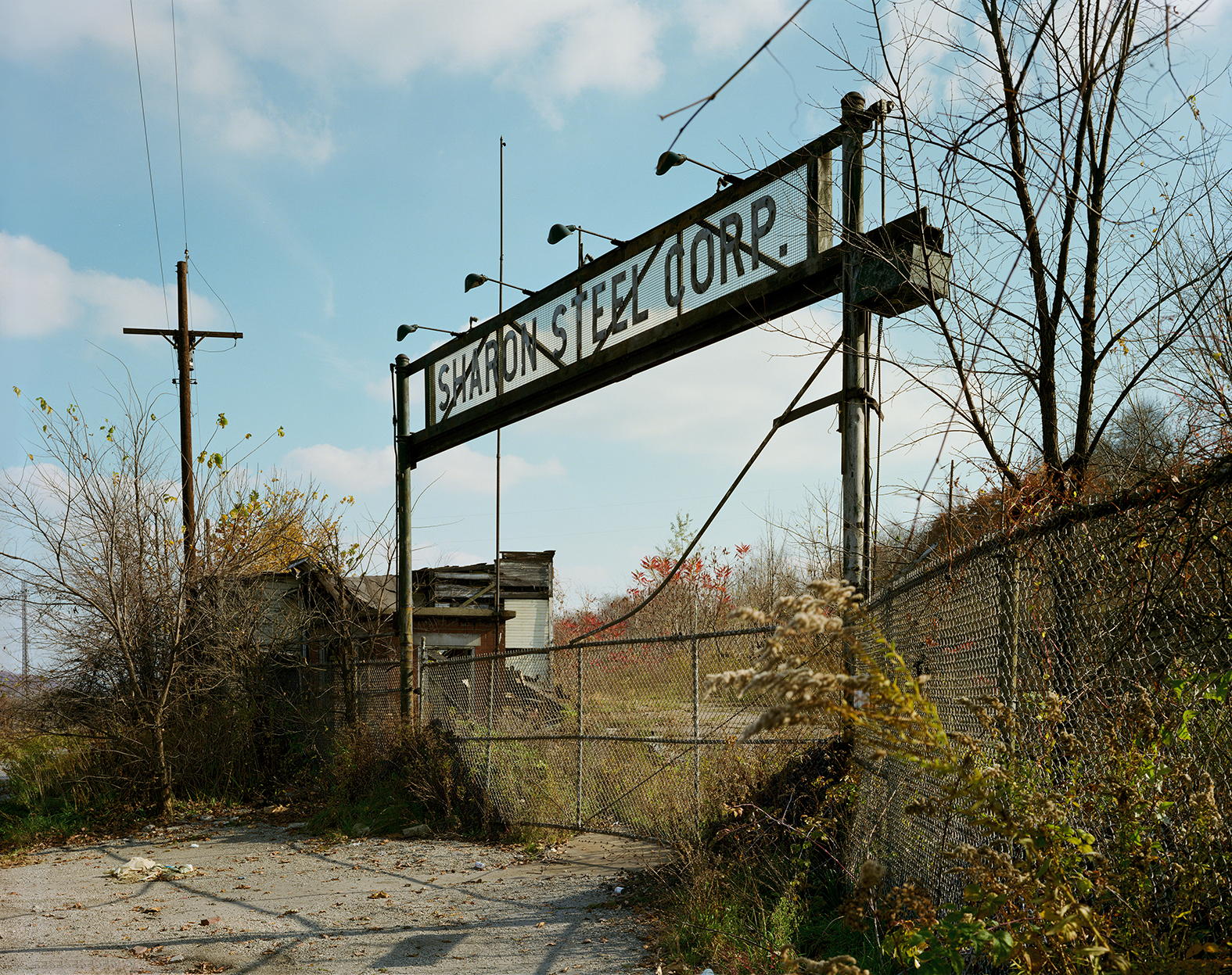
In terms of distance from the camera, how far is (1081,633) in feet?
11.5

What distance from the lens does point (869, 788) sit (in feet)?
17.8

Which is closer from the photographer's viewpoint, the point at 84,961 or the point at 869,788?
the point at 869,788

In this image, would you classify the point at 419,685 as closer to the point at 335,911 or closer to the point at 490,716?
the point at 490,716

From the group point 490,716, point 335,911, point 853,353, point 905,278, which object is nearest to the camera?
point 905,278

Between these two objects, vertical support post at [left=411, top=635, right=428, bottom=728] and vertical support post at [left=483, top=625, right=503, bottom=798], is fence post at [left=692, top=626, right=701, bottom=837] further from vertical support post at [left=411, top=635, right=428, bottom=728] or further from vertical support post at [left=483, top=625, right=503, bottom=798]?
vertical support post at [left=411, top=635, right=428, bottom=728]

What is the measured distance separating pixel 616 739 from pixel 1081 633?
5.99m

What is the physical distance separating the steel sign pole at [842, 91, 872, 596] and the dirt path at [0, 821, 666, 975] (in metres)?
3.06

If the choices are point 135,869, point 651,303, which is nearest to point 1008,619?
point 651,303

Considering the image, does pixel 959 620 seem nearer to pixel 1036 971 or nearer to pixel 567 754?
pixel 1036 971

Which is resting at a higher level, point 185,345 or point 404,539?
point 185,345

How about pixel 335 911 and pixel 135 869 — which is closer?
pixel 335 911

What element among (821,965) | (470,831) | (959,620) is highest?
(959,620)

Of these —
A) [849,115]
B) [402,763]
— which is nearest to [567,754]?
[402,763]

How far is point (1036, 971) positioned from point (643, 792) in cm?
664
